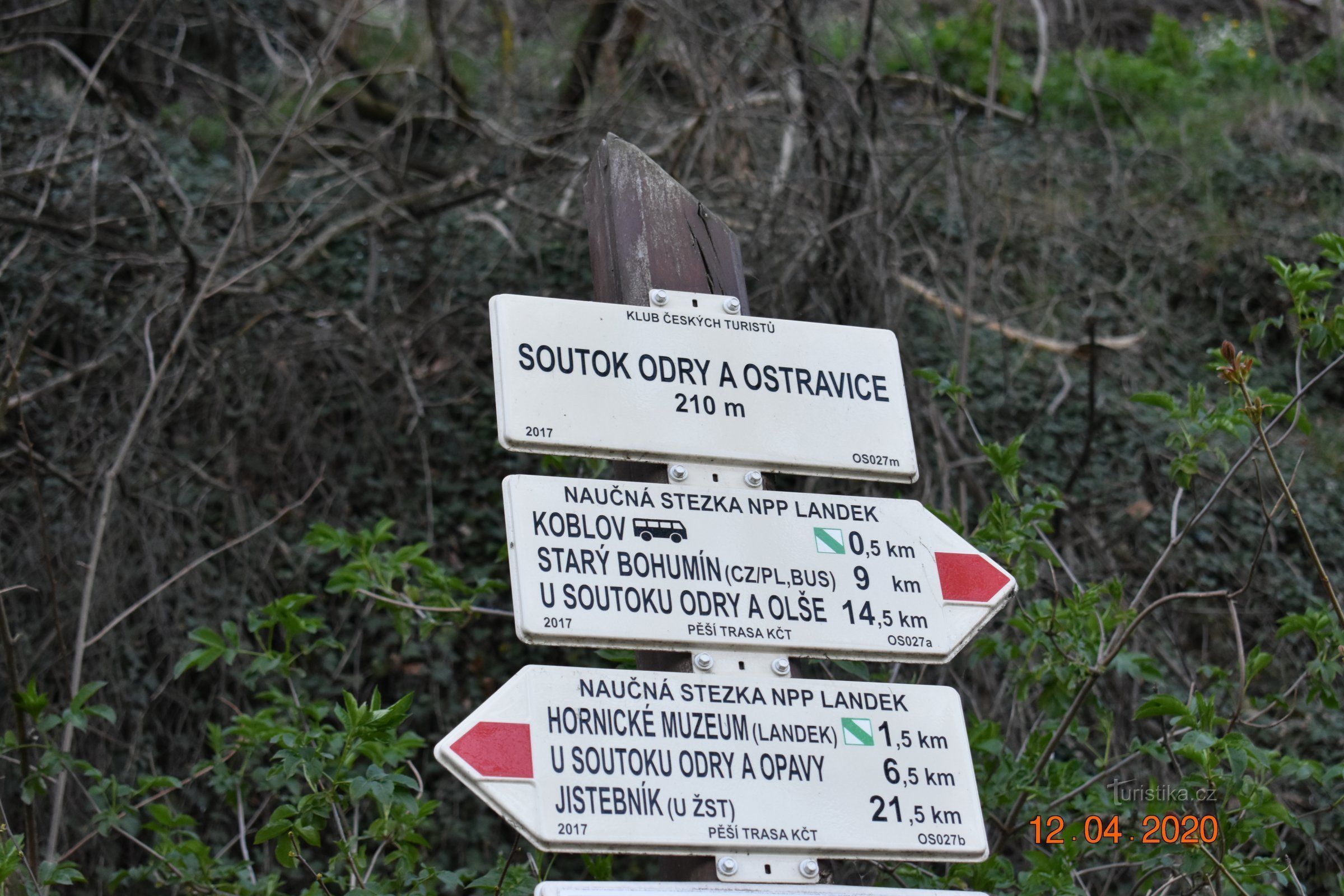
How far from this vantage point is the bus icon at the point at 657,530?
216 centimetres

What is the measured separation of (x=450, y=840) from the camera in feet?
16.4

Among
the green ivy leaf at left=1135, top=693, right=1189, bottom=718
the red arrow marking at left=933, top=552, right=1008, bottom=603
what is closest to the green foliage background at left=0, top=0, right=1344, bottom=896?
the green ivy leaf at left=1135, top=693, right=1189, bottom=718

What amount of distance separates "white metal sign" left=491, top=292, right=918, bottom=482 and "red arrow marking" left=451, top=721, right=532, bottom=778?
472 mm

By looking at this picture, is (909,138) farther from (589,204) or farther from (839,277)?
(589,204)

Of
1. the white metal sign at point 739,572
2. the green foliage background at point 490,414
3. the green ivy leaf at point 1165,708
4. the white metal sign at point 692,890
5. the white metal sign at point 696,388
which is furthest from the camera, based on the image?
the green foliage background at point 490,414

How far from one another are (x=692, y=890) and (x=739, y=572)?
0.52 metres

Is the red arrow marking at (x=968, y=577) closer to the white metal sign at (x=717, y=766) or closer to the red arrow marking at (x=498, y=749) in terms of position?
the white metal sign at (x=717, y=766)

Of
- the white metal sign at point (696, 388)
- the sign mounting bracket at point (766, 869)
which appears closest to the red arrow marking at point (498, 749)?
the sign mounting bracket at point (766, 869)

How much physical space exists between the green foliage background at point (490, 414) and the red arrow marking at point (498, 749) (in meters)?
0.71

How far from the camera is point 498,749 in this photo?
6.31 feet

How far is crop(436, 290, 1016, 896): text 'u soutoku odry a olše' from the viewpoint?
1.95 metres

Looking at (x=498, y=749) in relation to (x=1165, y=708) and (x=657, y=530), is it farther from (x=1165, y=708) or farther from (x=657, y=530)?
(x=1165, y=708)

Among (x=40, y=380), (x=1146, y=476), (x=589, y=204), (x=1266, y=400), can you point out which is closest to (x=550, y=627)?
(x=589, y=204)
